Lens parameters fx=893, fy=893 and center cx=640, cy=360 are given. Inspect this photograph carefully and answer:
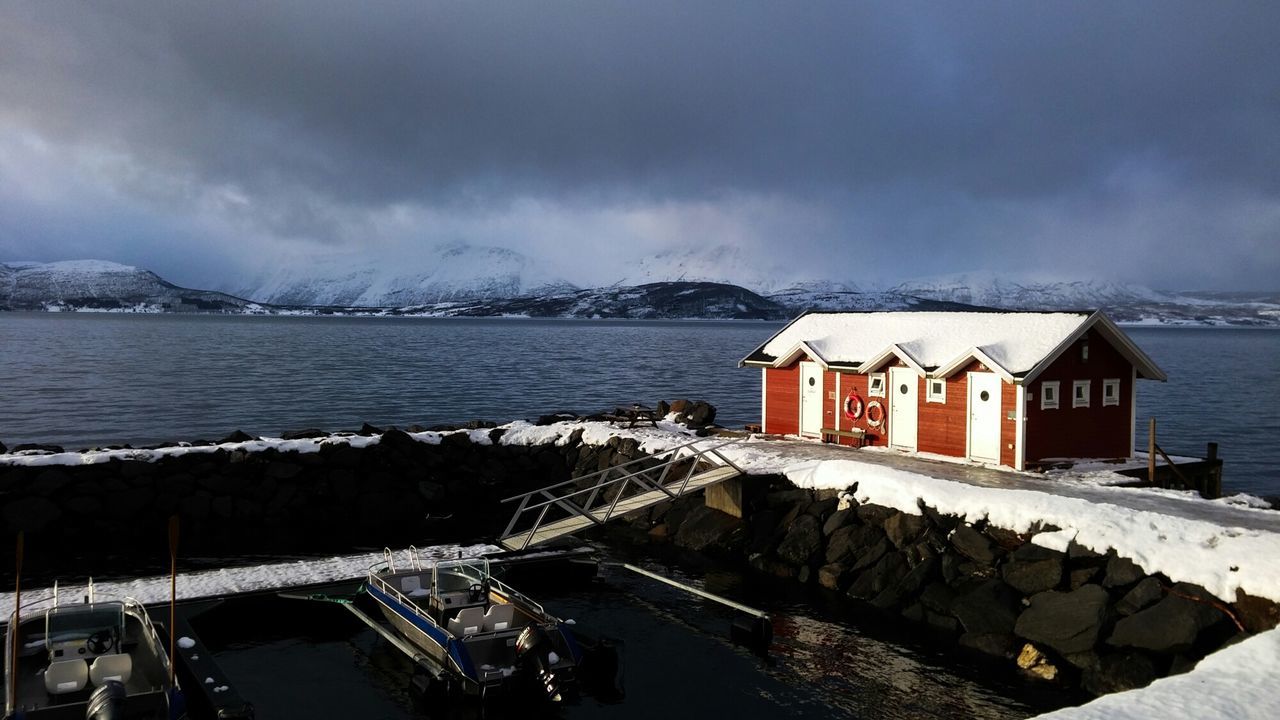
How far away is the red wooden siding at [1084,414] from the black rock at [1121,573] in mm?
8628

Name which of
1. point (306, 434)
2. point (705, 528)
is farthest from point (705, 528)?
point (306, 434)

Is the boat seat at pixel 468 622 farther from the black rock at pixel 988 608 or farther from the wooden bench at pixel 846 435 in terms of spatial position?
the wooden bench at pixel 846 435

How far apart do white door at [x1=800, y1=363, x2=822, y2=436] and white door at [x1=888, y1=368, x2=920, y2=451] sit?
3.19 metres

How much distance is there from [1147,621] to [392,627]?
15295mm

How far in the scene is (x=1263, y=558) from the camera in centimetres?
1633

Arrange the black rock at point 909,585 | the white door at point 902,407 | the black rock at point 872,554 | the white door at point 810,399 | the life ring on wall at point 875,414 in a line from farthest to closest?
the white door at point 810,399
the life ring on wall at point 875,414
the white door at point 902,407
the black rock at point 872,554
the black rock at point 909,585

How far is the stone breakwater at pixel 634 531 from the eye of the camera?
17.1 metres

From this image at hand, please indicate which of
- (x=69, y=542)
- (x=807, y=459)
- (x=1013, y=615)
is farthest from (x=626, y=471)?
(x=69, y=542)

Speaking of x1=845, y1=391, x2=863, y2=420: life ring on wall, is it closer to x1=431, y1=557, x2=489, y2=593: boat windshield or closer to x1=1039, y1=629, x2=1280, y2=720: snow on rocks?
x1=431, y1=557, x2=489, y2=593: boat windshield

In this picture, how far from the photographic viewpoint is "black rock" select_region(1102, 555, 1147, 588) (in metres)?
17.6

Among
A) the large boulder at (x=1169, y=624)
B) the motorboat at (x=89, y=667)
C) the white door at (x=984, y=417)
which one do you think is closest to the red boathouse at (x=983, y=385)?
the white door at (x=984, y=417)

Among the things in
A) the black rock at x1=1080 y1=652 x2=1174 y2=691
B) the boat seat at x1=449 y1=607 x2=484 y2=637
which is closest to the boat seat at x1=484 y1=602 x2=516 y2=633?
the boat seat at x1=449 y1=607 x2=484 y2=637

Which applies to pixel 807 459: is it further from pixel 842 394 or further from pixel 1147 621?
pixel 1147 621

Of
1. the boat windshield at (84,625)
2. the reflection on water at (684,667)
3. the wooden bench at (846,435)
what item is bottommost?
the reflection on water at (684,667)
